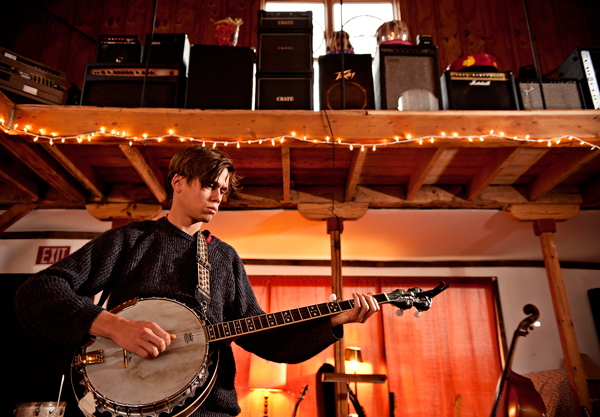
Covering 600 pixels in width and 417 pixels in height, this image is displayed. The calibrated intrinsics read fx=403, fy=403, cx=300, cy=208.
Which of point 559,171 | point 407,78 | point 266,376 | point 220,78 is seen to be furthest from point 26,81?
point 559,171

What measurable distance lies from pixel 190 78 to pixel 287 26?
86cm

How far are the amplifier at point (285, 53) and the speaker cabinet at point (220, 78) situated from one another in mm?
113

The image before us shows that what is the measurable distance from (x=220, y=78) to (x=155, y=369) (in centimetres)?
227

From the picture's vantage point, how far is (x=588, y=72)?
3188 mm

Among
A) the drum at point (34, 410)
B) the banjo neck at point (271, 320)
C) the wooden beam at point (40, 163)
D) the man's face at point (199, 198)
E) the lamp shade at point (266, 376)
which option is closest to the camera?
the banjo neck at point (271, 320)

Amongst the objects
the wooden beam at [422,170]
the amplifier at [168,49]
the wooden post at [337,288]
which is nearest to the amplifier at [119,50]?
the amplifier at [168,49]

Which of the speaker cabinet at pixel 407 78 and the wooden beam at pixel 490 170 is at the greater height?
the speaker cabinet at pixel 407 78

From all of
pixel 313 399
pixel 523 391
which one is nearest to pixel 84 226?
pixel 313 399

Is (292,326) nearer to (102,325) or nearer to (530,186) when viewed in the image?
(102,325)

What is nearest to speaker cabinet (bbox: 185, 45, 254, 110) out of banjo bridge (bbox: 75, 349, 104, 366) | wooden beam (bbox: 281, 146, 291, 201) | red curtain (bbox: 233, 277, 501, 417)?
wooden beam (bbox: 281, 146, 291, 201)

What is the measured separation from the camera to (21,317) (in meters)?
1.16

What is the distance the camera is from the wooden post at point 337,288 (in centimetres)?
306

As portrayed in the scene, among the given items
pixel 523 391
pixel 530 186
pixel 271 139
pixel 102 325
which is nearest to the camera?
pixel 102 325

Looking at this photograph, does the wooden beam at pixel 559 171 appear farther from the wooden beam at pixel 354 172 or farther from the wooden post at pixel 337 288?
the wooden post at pixel 337 288
